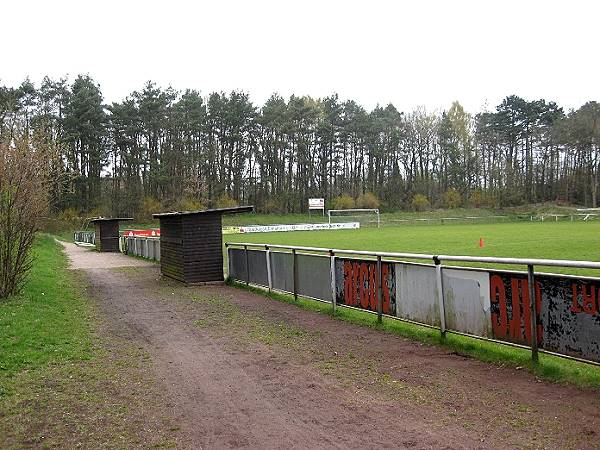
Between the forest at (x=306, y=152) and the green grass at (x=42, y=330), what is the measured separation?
56.6 meters

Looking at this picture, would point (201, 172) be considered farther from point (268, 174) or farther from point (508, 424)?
point (508, 424)

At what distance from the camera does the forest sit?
226ft

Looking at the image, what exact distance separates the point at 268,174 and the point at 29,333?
7263 cm

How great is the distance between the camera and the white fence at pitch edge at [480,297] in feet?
17.7

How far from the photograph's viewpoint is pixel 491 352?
6562 mm

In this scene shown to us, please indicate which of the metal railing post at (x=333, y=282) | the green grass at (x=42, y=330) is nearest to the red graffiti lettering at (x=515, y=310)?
the metal railing post at (x=333, y=282)

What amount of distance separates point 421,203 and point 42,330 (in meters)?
75.9

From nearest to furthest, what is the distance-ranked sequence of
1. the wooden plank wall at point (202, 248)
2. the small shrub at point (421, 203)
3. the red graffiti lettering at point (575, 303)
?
the red graffiti lettering at point (575, 303)
the wooden plank wall at point (202, 248)
the small shrub at point (421, 203)

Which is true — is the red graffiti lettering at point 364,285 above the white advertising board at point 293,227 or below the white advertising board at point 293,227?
above

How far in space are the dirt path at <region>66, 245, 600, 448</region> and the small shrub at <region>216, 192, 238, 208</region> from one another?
66281 mm

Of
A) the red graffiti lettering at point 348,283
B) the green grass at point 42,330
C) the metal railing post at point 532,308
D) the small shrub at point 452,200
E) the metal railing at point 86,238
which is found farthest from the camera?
the small shrub at point 452,200

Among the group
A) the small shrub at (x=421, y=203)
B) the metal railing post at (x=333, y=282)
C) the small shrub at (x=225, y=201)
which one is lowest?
the metal railing post at (x=333, y=282)

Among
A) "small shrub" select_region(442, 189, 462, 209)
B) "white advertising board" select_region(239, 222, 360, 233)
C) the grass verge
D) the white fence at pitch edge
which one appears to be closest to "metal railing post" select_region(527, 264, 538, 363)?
the white fence at pitch edge

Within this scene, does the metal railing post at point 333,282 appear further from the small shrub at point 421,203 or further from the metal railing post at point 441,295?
the small shrub at point 421,203
